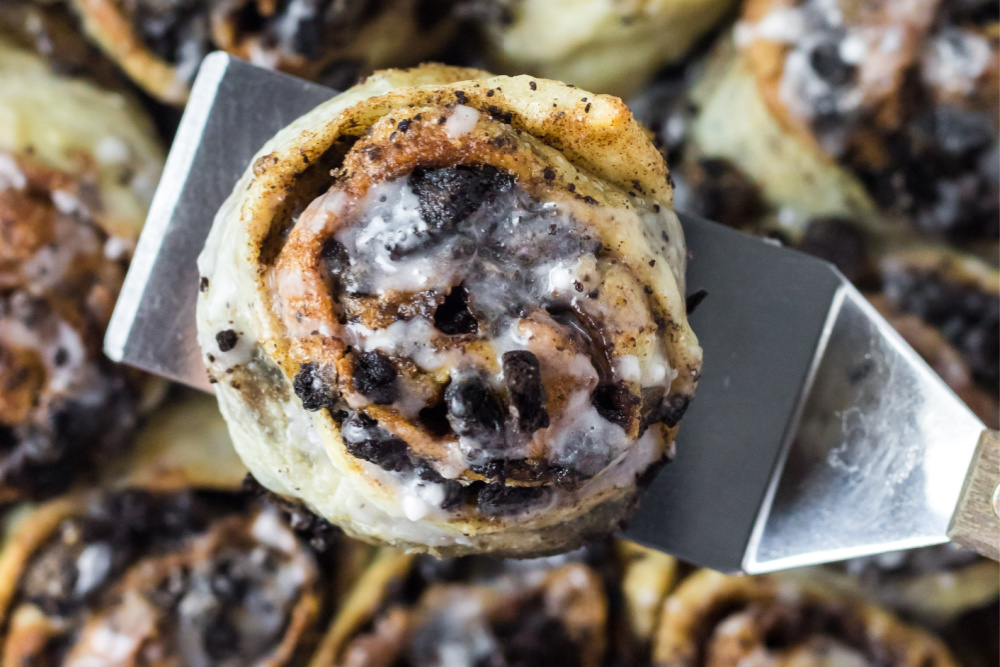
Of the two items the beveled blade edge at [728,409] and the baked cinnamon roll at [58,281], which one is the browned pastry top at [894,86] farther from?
the baked cinnamon roll at [58,281]

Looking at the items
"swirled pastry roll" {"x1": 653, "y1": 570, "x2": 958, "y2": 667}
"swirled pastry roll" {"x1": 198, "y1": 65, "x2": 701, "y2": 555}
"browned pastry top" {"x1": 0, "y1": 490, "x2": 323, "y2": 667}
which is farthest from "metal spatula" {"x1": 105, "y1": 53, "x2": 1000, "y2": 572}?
"browned pastry top" {"x1": 0, "y1": 490, "x2": 323, "y2": 667}

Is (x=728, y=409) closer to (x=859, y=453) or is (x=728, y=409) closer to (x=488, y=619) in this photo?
(x=859, y=453)

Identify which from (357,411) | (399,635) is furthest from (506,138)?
(399,635)

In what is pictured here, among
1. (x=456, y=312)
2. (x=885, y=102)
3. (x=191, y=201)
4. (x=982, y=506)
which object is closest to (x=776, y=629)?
(x=982, y=506)

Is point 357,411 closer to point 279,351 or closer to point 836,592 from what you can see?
point 279,351

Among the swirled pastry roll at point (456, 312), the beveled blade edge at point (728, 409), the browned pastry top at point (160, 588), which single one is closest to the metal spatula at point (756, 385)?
the beveled blade edge at point (728, 409)

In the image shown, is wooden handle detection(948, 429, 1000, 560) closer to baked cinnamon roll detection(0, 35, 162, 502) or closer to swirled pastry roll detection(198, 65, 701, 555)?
swirled pastry roll detection(198, 65, 701, 555)

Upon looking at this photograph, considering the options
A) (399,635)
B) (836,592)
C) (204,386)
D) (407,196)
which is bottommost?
(836,592)

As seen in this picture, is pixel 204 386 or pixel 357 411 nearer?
pixel 357 411
